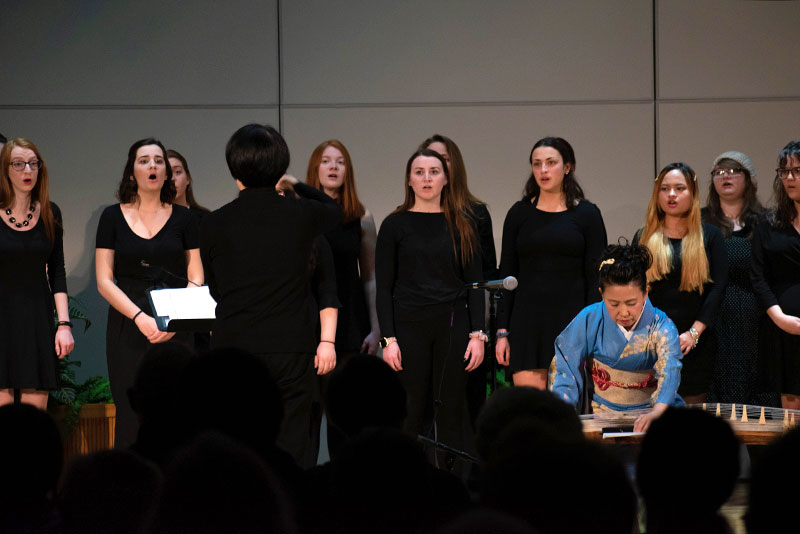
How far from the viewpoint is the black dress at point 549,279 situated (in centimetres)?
419

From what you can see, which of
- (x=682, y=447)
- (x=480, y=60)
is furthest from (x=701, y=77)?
(x=682, y=447)

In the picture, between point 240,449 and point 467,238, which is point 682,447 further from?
point 467,238

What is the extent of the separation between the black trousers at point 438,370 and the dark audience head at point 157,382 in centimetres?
231

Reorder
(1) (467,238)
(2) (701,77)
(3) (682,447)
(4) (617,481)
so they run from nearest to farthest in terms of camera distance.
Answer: (4) (617,481) → (3) (682,447) → (1) (467,238) → (2) (701,77)

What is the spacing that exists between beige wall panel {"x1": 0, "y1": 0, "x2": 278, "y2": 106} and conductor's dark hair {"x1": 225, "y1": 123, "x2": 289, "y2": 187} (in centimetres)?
313

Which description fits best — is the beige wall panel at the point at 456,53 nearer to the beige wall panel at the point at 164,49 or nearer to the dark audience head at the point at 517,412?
the beige wall panel at the point at 164,49

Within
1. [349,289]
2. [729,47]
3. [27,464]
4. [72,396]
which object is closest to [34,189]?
[72,396]

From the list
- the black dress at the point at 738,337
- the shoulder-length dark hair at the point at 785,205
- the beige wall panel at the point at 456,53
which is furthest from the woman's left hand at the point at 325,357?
the beige wall panel at the point at 456,53

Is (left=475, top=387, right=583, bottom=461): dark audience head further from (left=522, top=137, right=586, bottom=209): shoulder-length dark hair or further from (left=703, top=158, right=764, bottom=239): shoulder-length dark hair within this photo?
(left=703, top=158, right=764, bottom=239): shoulder-length dark hair

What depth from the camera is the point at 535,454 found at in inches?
38.9

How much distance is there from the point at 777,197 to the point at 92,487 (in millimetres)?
3933

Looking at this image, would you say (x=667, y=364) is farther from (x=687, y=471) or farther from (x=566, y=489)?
(x=566, y=489)

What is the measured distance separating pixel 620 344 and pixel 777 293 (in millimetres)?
1202

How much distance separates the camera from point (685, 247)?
169 inches
